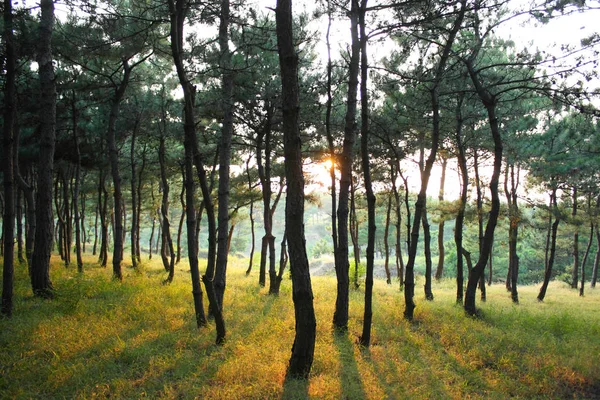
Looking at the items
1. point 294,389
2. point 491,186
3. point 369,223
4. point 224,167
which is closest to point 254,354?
point 294,389

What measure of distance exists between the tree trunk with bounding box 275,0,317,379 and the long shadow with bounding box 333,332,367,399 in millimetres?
654

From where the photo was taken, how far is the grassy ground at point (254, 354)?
5250 millimetres

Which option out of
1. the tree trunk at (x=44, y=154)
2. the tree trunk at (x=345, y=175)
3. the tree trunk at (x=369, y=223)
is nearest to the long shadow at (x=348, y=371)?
the tree trunk at (x=369, y=223)

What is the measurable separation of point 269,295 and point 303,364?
7.17 meters

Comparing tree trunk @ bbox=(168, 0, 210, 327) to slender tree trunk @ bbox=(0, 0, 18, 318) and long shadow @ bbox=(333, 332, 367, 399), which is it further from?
slender tree trunk @ bbox=(0, 0, 18, 318)

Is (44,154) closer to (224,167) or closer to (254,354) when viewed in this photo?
(224,167)

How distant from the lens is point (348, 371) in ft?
19.9

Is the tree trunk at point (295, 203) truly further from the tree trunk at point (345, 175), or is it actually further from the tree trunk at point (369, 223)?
Result: the tree trunk at point (345, 175)

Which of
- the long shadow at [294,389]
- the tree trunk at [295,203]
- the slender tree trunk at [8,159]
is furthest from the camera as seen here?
the slender tree trunk at [8,159]

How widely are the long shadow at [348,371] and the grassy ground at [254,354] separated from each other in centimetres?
2

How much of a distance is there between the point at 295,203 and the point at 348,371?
3012 millimetres

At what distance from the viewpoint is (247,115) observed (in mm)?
13969

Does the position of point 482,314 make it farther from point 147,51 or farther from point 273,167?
point 147,51

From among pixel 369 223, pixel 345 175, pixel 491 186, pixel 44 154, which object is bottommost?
pixel 369 223
